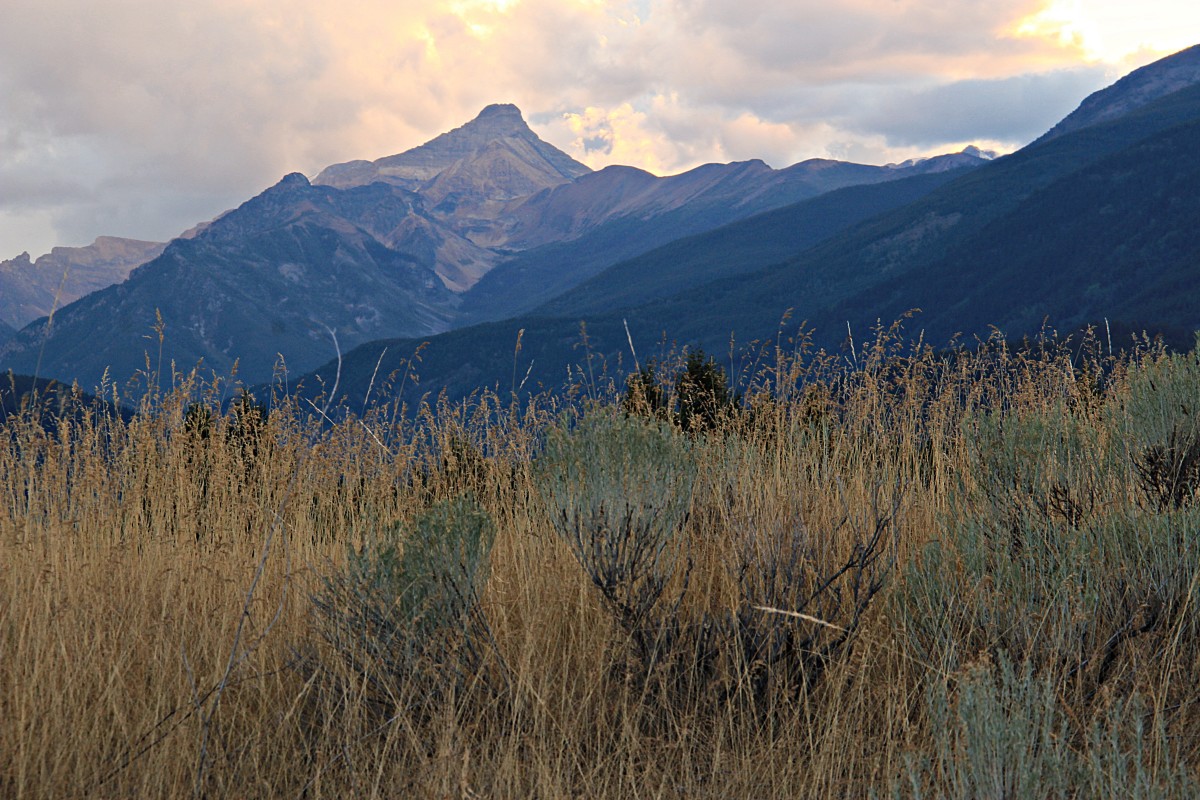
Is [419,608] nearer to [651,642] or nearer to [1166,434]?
[651,642]

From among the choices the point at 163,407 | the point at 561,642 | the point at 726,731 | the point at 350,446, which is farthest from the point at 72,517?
the point at 726,731

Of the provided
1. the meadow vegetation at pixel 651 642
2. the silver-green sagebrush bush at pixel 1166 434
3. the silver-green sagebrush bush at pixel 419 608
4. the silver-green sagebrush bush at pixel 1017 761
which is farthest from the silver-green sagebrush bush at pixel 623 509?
the silver-green sagebrush bush at pixel 1166 434

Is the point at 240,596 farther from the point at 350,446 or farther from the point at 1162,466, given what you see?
the point at 1162,466

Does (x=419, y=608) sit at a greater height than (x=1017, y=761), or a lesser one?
greater

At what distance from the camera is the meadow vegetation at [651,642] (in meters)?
2.23

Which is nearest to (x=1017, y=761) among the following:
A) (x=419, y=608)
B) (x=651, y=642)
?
(x=651, y=642)

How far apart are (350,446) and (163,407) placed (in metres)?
0.99

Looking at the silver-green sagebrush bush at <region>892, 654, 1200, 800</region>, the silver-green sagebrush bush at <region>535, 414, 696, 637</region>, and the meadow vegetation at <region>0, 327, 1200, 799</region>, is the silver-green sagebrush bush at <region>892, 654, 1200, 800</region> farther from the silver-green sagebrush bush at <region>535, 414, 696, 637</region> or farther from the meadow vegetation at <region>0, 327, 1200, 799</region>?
the silver-green sagebrush bush at <region>535, 414, 696, 637</region>

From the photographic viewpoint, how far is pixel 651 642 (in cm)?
275

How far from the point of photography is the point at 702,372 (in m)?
8.47

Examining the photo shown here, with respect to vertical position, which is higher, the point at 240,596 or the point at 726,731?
the point at 240,596

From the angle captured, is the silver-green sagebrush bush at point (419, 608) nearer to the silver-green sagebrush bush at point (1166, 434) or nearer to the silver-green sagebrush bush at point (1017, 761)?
the silver-green sagebrush bush at point (1017, 761)

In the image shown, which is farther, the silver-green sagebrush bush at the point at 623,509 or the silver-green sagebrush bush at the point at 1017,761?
the silver-green sagebrush bush at the point at 623,509

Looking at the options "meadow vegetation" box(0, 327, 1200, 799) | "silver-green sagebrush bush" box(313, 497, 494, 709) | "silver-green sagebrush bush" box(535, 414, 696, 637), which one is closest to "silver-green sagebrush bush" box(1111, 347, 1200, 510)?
"meadow vegetation" box(0, 327, 1200, 799)
